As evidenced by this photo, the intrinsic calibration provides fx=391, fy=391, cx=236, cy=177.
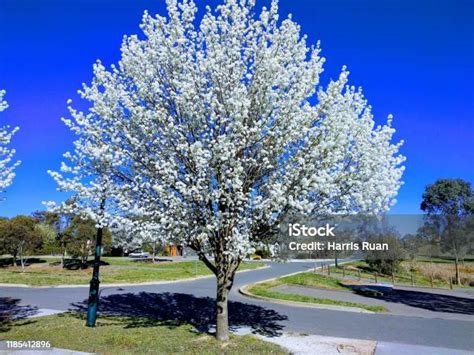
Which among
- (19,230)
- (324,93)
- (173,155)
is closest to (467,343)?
(324,93)

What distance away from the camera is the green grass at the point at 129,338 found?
865 centimetres

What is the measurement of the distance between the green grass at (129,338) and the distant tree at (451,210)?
977 inches

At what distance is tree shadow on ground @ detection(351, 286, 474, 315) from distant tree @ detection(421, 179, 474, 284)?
9.01 metres

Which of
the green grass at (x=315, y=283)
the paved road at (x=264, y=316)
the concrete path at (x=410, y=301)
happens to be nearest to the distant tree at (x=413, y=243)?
the concrete path at (x=410, y=301)

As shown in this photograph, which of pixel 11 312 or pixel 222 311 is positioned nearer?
pixel 222 311

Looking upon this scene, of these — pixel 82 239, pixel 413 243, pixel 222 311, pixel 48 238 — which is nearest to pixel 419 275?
pixel 413 243

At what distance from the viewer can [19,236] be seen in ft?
101

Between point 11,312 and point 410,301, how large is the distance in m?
16.9

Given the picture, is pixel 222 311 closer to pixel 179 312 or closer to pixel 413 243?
pixel 179 312

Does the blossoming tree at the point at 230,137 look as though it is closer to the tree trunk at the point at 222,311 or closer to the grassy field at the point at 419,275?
the tree trunk at the point at 222,311

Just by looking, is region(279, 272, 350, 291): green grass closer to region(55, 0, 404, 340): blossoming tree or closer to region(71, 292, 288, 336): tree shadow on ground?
region(71, 292, 288, 336): tree shadow on ground

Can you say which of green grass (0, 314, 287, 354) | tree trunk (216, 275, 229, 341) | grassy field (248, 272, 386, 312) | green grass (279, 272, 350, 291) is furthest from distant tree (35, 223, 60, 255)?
tree trunk (216, 275, 229, 341)

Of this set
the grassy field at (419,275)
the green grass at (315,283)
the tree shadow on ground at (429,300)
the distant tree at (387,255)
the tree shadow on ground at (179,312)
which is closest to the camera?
the tree shadow on ground at (179,312)

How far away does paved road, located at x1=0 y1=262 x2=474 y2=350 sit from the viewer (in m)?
11.2
